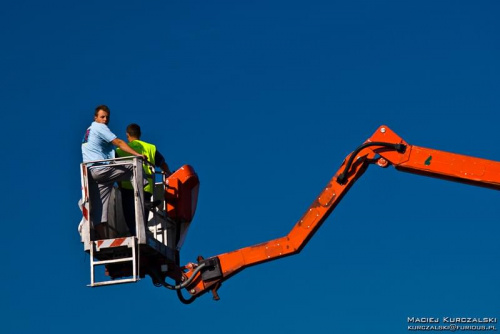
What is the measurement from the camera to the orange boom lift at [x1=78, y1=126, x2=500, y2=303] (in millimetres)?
15078

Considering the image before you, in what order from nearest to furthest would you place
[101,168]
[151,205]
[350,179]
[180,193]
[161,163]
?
1. [350,179]
2. [101,168]
3. [151,205]
4. [180,193]
5. [161,163]

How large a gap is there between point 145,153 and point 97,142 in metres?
1.11

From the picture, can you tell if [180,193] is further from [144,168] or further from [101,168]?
[101,168]

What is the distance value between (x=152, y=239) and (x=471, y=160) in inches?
192

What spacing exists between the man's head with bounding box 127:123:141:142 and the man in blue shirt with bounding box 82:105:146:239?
89 cm

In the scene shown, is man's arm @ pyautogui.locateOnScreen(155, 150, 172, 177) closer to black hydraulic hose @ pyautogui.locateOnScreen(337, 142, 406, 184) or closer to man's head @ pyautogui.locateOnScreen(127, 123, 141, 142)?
man's head @ pyautogui.locateOnScreen(127, 123, 141, 142)

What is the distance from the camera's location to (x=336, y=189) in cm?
1589

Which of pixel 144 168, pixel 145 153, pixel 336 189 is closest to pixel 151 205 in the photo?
pixel 144 168

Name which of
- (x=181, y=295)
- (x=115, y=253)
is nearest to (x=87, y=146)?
(x=115, y=253)

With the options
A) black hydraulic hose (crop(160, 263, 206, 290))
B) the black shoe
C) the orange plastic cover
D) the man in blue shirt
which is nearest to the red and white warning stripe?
the man in blue shirt

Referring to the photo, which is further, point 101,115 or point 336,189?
point 101,115

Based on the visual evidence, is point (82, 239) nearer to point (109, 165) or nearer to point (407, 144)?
point (109, 165)

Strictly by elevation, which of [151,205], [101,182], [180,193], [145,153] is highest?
[145,153]

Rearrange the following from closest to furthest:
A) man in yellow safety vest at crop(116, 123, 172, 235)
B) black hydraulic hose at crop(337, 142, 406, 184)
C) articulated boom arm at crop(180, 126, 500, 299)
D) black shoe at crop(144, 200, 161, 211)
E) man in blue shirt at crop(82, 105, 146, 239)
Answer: articulated boom arm at crop(180, 126, 500, 299)
black hydraulic hose at crop(337, 142, 406, 184)
man in blue shirt at crop(82, 105, 146, 239)
black shoe at crop(144, 200, 161, 211)
man in yellow safety vest at crop(116, 123, 172, 235)
